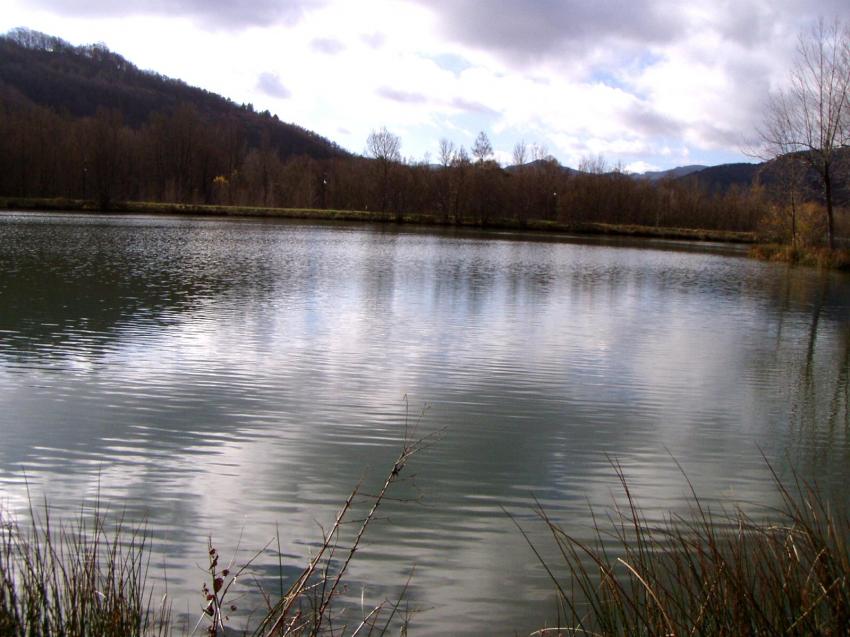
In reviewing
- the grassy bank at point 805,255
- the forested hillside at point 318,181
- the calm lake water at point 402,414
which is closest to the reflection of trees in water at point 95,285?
the calm lake water at point 402,414

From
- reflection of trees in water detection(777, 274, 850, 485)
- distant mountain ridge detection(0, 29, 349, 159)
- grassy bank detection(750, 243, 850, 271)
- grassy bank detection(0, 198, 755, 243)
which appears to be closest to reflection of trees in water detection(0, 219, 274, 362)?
reflection of trees in water detection(777, 274, 850, 485)

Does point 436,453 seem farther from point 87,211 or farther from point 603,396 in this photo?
point 87,211

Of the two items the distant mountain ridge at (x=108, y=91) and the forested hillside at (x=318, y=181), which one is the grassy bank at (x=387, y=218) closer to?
the forested hillside at (x=318, y=181)

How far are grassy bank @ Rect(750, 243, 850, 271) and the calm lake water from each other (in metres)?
13.1

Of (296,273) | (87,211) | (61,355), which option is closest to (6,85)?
(87,211)

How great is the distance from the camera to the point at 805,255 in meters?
29.5

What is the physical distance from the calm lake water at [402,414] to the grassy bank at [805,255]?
1309 cm

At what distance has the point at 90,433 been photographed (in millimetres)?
5980

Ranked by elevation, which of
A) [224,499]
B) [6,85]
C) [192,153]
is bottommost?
[224,499]

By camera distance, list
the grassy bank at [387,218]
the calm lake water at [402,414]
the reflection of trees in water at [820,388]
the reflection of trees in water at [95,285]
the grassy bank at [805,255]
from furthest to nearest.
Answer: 1. the grassy bank at [387,218]
2. the grassy bank at [805,255]
3. the reflection of trees in water at [95,285]
4. the reflection of trees in water at [820,388]
5. the calm lake water at [402,414]

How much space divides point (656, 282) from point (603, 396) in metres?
13.9

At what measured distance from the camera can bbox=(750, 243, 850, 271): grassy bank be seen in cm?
2700

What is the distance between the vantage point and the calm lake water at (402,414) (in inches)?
173

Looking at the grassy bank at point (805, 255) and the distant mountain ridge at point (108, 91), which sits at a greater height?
the distant mountain ridge at point (108, 91)
